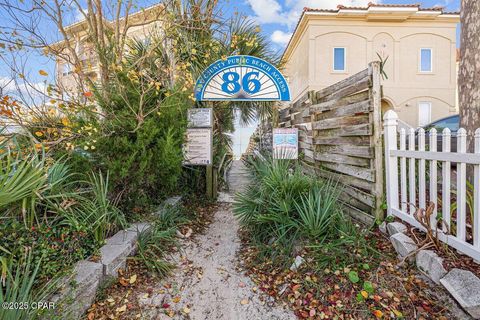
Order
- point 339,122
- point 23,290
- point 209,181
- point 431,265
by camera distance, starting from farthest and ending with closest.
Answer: point 209,181, point 339,122, point 431,265, point 23,290

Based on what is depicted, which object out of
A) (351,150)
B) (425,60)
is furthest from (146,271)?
(425,60)

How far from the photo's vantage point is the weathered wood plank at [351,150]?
2.71 meters

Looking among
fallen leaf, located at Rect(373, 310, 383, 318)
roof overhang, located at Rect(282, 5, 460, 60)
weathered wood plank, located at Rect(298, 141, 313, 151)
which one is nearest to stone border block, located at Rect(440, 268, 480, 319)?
fallen leaf, located at Rect(373, 310, 383, 318)

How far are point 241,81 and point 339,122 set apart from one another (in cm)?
202

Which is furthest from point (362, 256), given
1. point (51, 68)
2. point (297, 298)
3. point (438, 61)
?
point (438, 61)

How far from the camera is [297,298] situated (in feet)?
6.86

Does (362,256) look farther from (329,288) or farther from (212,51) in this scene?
(212,51)

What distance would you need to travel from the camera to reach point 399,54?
39.5ft

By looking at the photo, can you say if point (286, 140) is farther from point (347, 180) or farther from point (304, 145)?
point (347, 180)

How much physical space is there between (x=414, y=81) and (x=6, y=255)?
14.9 meters

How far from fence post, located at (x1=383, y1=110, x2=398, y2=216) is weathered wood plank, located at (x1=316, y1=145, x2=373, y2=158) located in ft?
0.61

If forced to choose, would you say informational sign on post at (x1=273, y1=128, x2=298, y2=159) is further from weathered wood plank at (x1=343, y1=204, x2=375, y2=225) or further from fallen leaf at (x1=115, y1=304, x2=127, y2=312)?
fallen leaf at (x1=115, y1=304, x2=127, y2=312)

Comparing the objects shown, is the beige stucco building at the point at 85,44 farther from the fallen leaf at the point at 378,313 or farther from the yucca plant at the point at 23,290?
the fallen leaf at the point at 378,313

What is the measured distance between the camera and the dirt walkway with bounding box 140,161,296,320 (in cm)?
200
